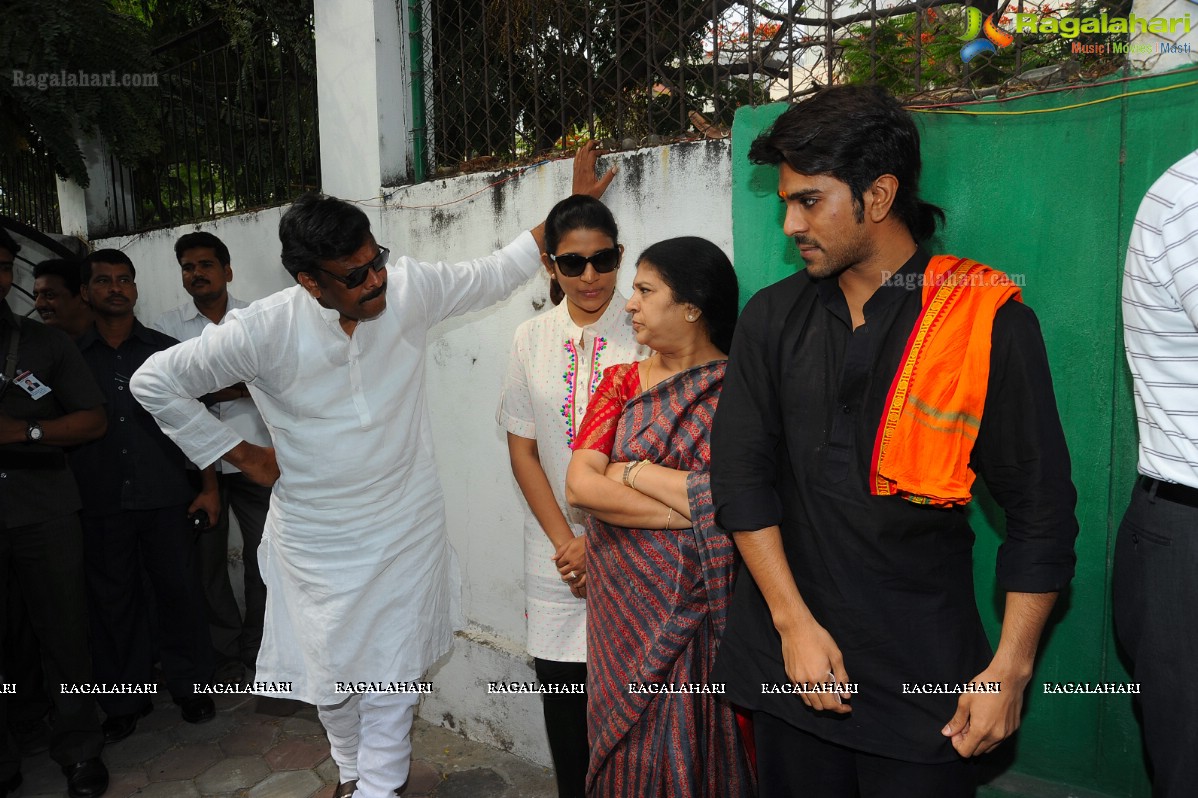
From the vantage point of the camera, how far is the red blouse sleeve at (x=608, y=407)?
236 cm

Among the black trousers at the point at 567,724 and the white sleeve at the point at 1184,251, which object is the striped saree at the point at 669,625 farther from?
the white sleeve at the point at 1184,251

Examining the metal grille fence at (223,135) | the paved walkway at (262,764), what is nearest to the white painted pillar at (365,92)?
the metal grille fence at (223,135)

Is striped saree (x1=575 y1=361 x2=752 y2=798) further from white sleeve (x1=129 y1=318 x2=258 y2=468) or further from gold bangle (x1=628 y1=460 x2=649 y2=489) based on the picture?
white sleeve (x1=129 y1=318 x2=258 y2=468)

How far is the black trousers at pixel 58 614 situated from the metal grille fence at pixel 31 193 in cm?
464

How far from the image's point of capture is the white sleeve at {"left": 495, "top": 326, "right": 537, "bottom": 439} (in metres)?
2.83

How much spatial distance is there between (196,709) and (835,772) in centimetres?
344

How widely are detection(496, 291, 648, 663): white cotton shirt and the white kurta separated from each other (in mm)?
394

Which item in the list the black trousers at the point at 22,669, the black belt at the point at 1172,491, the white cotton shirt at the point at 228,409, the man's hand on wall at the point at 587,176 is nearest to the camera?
the black belt at the point at 1172,491

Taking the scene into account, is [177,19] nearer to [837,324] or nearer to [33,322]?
[33,322]

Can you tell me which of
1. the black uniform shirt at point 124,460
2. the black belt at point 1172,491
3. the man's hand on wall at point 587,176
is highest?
the man's hand on wall at point 587,176

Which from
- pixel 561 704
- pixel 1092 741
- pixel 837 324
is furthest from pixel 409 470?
pixel 1092 741

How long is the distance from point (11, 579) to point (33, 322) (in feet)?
3.67

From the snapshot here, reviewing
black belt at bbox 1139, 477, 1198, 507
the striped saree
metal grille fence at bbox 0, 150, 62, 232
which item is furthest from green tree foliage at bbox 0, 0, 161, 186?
black belt at bbox 1139, 477, 1198, 507

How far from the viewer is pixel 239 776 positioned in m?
3.62
